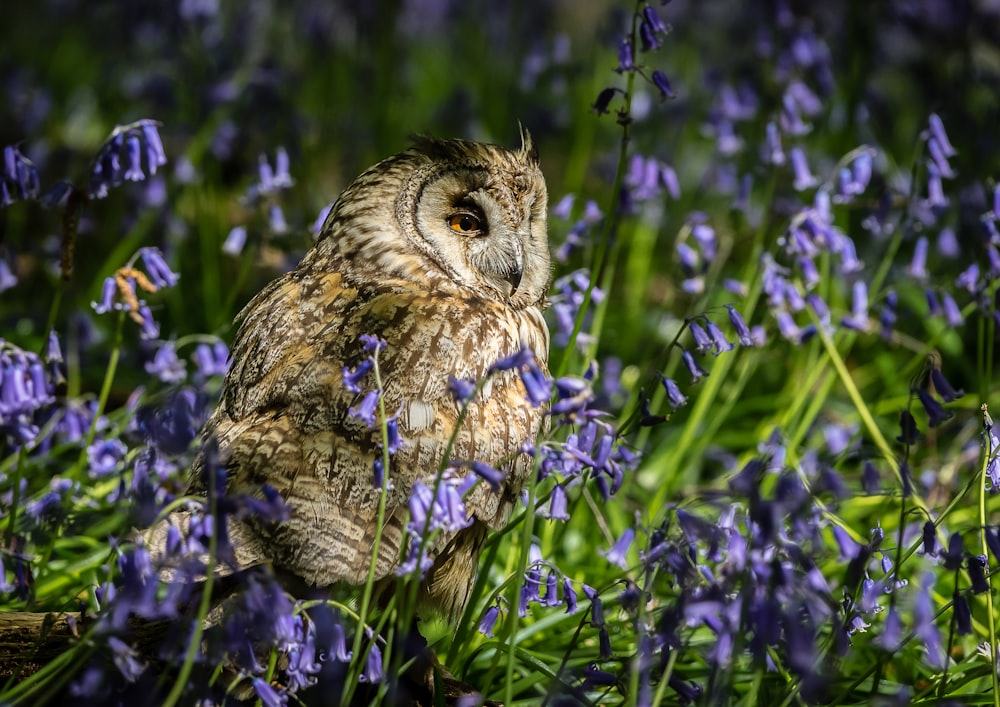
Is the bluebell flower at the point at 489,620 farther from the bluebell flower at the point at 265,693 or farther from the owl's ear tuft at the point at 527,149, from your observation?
the owl's ear tuft at the point at 527,149

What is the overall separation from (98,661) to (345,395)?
773mm

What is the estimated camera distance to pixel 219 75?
4.82m

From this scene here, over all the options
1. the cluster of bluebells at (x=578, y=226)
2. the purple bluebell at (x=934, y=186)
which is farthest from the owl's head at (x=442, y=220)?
the purple bluebell at (x=934, y=186)

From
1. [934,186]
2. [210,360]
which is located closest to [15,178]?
[210,360]

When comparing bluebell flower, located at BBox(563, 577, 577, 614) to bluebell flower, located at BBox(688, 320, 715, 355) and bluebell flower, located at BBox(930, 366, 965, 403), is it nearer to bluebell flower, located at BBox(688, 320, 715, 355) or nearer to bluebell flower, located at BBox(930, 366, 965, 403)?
bluebell flower, located at BBox(688, 320, 715, 355)

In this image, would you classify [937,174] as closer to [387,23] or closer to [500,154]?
[500,154]

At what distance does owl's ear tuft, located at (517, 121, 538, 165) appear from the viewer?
313cm

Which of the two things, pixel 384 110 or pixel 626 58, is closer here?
pixel 626 58

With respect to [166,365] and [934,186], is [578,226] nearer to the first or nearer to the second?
[934,186]

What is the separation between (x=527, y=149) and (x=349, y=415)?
1.13 metres

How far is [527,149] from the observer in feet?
10.3

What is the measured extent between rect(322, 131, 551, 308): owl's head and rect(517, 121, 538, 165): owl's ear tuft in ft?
0.33

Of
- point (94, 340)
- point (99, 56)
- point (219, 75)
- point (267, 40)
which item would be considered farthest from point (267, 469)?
point (99, 56)

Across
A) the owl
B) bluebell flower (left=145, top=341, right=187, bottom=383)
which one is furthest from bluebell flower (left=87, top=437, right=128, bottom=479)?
the owl
